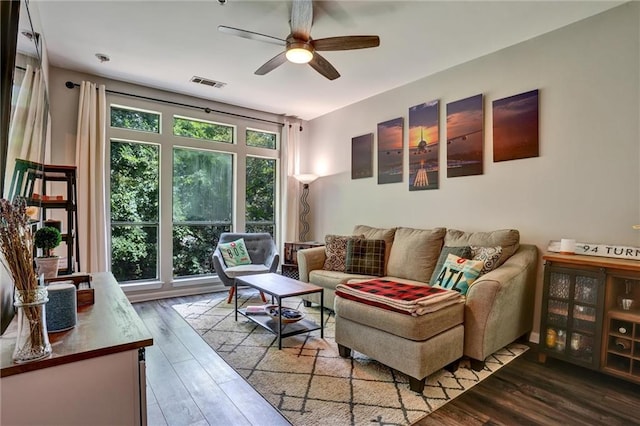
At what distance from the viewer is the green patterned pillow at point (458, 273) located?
8.89ft

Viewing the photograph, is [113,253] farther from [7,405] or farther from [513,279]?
[513,279]

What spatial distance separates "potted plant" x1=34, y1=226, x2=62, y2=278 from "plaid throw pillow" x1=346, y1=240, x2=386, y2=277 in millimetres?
2720

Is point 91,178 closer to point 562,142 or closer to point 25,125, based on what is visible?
point 25,125

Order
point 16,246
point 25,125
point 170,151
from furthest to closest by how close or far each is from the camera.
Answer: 1. point 170,151
2. point 25,125
3. point 16,246

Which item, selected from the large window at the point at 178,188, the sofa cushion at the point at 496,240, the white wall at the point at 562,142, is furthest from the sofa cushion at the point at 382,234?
the large window at the point at 178,188

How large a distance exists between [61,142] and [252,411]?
12.4 ft

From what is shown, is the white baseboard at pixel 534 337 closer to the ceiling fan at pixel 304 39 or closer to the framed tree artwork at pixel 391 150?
the framed tree artwork at pixel 391 150

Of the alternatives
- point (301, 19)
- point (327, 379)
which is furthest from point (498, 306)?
point (301, 19)

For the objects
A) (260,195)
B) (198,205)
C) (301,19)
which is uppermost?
(301,19)

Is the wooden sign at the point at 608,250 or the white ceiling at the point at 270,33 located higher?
the white ceiling at the point at 270,33

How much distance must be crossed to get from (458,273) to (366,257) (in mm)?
1194

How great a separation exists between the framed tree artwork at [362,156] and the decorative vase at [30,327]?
4009mm

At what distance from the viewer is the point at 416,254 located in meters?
3.50

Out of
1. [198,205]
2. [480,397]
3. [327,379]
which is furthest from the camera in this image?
[198,205]
